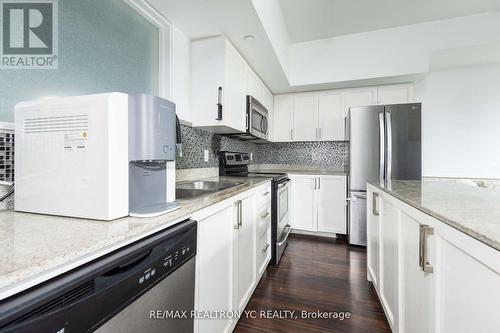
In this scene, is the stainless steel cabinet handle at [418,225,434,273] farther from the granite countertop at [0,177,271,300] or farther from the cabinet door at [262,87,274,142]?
the cabinet door at [262,87,274,142]

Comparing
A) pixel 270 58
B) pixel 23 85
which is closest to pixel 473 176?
pixel 270 58

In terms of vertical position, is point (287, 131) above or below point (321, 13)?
below

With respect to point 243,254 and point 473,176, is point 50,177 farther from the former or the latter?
point 473,176

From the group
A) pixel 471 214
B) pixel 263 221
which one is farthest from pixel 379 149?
pixel 471 214

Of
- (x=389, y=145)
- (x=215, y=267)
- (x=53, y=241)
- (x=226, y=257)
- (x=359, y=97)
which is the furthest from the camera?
(x=359, y=97)

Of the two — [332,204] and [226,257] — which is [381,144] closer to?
[332,204]

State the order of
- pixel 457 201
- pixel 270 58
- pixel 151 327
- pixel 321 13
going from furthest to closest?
1. pixel 321 13
2. pixel 270 58
3. pixel 457 201
4. pixel 151 327

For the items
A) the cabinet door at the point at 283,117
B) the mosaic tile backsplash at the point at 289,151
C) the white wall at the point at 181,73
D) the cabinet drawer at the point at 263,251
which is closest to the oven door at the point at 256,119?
the mosaic tile backsplash at the point at 289,151

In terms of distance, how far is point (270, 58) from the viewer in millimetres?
2311

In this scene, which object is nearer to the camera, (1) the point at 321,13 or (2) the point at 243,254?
(2) the point at 243,254

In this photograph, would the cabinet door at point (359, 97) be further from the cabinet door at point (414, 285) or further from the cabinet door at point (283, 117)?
the cabinet door at point (414, 285)

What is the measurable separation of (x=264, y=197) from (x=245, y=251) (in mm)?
581

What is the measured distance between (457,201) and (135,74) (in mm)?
1932

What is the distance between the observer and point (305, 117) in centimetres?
352
